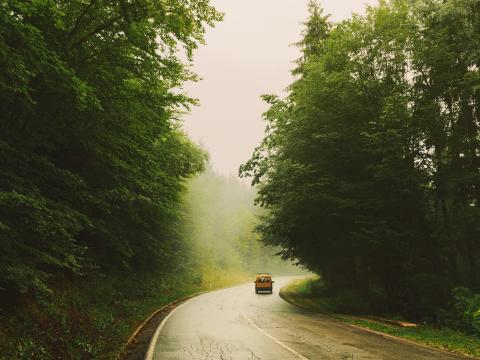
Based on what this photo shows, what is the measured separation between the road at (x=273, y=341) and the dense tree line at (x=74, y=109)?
12.7ft

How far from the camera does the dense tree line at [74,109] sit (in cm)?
716

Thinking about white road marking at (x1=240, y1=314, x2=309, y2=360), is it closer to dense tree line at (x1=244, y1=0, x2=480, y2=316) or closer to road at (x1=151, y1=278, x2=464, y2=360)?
road at (x1=151, y1=278, x2=464, y2=360)

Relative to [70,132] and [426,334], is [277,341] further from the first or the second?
[70,132]

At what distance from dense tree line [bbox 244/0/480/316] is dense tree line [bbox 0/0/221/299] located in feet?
27.7

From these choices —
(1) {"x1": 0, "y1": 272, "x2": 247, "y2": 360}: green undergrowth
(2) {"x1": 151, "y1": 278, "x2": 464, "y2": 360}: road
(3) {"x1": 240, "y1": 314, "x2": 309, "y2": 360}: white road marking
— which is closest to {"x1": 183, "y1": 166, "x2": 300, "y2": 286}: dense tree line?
(1) {"x1": 0, "y1": 272, "x2": 247, "y2": 360}: green undergrowth

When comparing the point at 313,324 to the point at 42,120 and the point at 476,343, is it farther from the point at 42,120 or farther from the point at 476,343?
the point at 42,120

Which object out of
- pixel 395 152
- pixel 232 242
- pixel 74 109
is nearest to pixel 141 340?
pixel 74 109

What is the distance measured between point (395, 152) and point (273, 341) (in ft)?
31.5

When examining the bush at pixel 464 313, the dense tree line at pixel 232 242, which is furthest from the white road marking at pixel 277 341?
the dense tree line at pixel 232 242

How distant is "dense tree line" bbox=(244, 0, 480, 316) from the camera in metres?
16.4

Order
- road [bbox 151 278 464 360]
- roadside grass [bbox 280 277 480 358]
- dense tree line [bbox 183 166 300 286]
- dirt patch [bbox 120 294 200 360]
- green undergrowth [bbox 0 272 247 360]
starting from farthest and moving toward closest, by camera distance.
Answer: dense tree line [bbox 183 166 300 286]
roadside grass [bbox 280 277 480 358]
dirt patch [bbox 120 294 200 360]
road [bbox 151 278 464 360]
green undergrowth [bbox 0 272 247 360]

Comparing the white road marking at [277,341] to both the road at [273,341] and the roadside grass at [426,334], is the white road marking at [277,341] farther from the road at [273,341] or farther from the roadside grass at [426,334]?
the roadside grass at [426,334]

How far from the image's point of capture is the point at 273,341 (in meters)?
11.0

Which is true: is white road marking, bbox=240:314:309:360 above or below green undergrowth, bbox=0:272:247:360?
below
